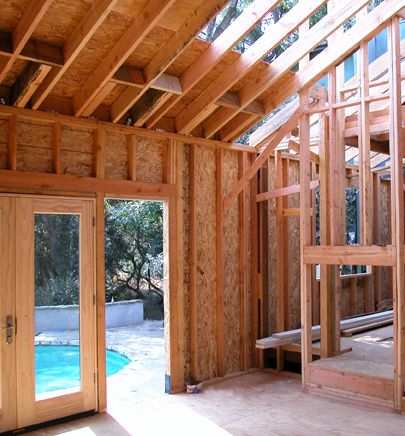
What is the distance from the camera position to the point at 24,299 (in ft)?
16.1

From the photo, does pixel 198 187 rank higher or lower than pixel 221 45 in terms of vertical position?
lower

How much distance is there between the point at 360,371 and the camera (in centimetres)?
553

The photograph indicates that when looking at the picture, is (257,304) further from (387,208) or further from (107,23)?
(387,208)

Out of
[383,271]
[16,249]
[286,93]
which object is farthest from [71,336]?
[383,271]

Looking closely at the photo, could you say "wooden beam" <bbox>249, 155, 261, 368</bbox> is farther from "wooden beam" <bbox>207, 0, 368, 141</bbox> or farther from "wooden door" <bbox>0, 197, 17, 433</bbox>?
"wooden door" <bbox>0, 197, 17, 433</bbox>

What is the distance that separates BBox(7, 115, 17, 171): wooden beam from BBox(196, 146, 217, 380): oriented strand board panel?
8.36 feet

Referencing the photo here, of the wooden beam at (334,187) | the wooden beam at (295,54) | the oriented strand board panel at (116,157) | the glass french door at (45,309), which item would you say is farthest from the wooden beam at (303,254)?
the glass french door at (45,309)

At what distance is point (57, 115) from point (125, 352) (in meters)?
5.17

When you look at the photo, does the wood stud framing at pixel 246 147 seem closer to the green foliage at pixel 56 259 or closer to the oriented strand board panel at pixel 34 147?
the oriented strand board panel at pixel 34 147

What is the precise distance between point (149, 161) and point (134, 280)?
7864mm

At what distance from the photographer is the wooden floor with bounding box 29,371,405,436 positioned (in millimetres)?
4777

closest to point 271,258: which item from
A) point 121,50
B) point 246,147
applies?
point 246,147

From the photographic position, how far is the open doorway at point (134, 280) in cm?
941

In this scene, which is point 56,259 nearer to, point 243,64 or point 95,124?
point 95,124
